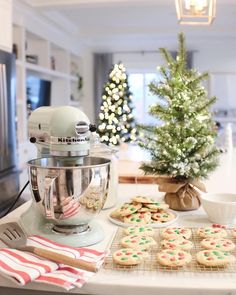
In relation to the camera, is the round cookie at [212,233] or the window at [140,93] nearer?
the round cookie at [212,233]

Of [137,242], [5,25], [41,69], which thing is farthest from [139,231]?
[41,69]

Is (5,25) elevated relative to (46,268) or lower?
elevated

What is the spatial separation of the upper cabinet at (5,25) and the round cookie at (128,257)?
6.45 feet

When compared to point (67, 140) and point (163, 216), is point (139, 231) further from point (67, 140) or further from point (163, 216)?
point (67, 140)

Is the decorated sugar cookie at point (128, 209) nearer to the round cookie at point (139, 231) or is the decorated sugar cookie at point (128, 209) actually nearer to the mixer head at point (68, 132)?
the round cookie at point (139, 231)

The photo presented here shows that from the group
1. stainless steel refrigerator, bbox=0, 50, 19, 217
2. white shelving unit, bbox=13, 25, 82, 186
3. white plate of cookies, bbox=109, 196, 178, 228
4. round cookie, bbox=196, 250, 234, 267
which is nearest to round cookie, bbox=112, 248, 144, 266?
round cookie, bbox=196, 250, 234, 267

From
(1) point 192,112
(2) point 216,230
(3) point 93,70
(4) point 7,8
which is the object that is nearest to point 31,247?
(2) point 216,230

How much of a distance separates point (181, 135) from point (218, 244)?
45cm

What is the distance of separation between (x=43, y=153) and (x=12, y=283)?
465 mm

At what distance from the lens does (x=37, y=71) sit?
16.5ft

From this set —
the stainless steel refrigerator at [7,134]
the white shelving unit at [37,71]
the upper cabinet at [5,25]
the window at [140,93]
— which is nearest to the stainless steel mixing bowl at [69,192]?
the stainless steel refrigerator at [7,134]

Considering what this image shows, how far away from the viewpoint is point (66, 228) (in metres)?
0.98

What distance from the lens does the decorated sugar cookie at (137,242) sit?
0.89 metres

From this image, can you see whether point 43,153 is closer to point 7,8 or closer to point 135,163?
point 135,163
